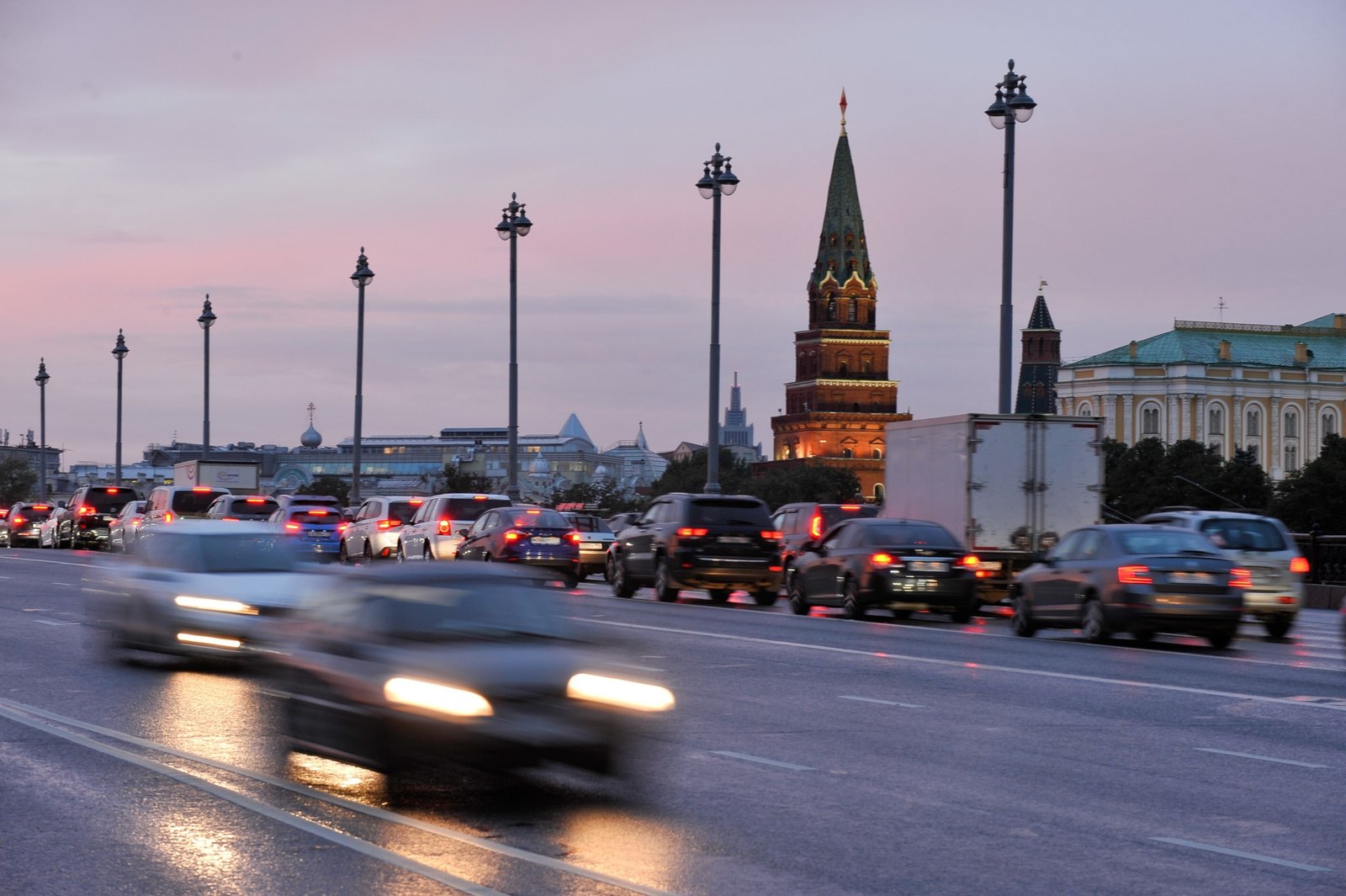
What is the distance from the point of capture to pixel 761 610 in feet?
97.9

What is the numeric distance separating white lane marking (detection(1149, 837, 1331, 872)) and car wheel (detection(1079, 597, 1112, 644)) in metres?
13.2

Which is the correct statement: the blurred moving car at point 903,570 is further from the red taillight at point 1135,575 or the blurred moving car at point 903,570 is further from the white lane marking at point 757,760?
the white lane marking at point 757,760

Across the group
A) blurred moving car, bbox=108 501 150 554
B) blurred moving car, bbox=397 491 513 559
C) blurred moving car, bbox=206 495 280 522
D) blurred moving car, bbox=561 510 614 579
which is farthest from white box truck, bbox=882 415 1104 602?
blurred moving car, bbox=108 501 150 554

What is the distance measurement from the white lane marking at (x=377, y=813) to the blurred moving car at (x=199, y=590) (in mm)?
4028

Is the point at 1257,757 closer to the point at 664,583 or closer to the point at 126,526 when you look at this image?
the point at 664,583

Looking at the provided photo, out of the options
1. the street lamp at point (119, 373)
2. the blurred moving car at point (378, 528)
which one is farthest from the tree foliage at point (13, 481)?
the blurred moving car at point (378, 528)

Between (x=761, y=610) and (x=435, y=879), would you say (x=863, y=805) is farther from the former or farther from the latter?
(x=761, y=610)

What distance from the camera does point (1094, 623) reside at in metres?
22.2

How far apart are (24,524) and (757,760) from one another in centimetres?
6099

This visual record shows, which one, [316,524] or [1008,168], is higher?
[1008,168]

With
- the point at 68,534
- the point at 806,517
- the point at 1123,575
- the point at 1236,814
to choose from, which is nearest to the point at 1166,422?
the point at 68,534

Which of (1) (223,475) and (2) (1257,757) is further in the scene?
(1) (223,475)

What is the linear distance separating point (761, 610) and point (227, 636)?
13.6 meters

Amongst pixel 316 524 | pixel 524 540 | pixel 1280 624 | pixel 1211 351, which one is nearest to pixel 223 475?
pixel 316 524
